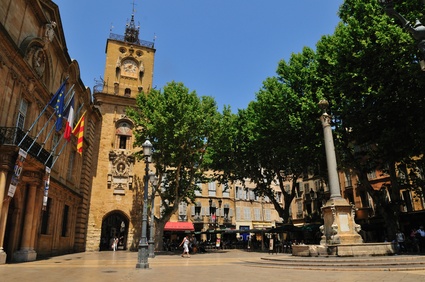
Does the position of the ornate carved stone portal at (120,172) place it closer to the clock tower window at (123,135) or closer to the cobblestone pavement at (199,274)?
the clock tower window at (123,135)

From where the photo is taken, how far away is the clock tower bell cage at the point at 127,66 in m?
36.3

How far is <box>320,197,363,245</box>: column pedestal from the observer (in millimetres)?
14430

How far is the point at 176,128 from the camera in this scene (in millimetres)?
25969

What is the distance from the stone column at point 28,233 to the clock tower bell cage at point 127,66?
62.5 feet

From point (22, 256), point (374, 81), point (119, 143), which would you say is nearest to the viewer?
point (22, 256)

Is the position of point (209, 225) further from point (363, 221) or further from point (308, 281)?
point (308, 281)

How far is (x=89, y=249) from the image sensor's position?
100ft

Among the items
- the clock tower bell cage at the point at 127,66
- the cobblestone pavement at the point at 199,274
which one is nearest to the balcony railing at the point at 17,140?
the cobblestone pavement at the point at 199,274

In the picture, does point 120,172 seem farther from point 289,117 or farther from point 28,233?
point 289,117

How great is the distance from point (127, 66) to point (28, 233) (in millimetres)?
24433

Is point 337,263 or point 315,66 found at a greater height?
point 315,66

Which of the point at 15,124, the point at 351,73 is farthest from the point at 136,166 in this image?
the point at 351,73

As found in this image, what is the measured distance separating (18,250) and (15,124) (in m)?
6.99

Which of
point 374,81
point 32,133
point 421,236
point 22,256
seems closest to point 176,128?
point 32,133
